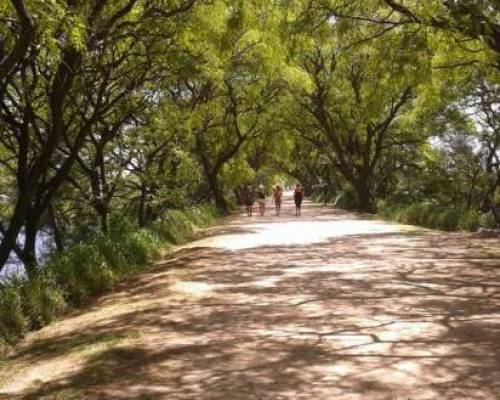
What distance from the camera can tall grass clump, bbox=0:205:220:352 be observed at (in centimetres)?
830

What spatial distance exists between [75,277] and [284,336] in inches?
201

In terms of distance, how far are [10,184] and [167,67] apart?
29.9 ft

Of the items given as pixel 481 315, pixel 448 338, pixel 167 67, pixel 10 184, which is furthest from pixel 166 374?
pixel 10 184

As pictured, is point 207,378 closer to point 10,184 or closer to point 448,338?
point 448,338

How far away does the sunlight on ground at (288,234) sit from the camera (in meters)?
16.4

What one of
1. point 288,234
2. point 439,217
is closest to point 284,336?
point 288,234

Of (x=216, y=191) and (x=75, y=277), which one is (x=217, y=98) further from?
(x=75, y=277)

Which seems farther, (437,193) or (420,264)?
(437,193)

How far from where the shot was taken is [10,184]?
20516 millimetres

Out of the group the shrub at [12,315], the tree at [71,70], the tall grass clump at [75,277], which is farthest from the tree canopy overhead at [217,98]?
the shrub at [12,315]

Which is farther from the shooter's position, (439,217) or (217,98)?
(217,98)

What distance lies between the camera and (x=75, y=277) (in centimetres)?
1047

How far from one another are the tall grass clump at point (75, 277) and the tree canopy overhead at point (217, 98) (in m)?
0.79

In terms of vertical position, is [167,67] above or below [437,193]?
above
